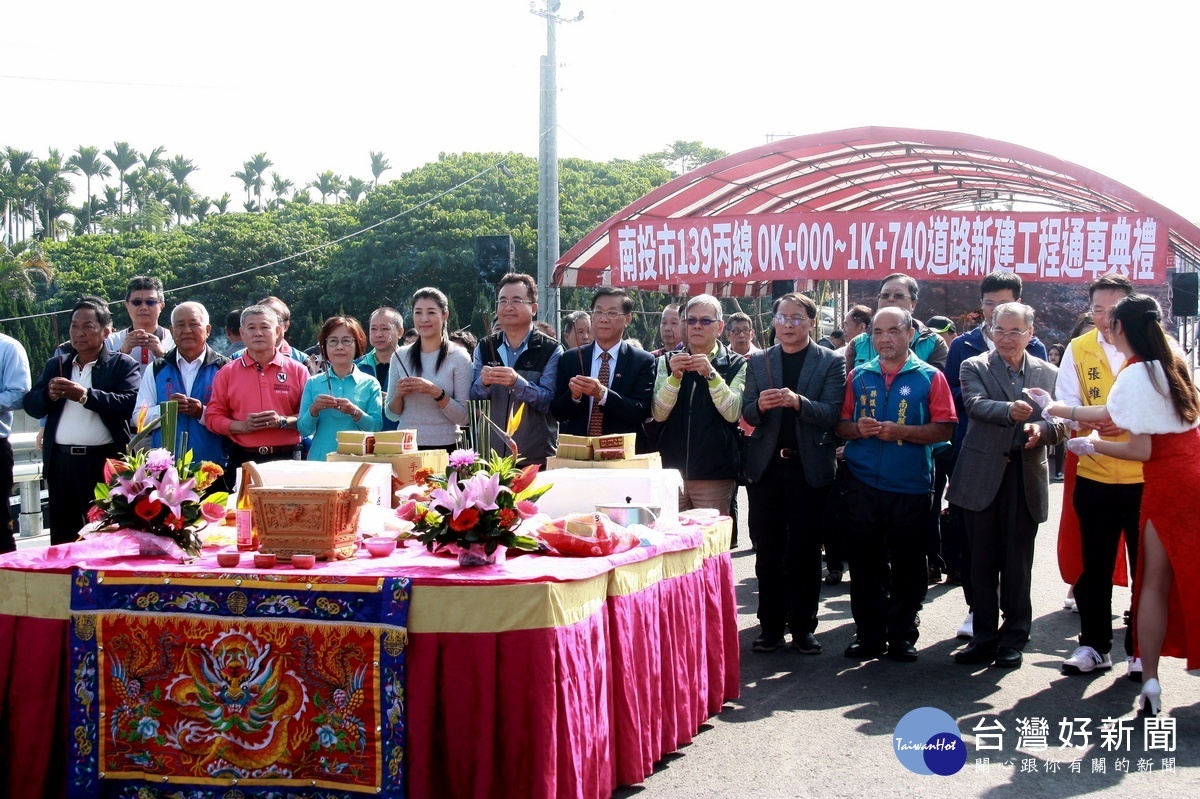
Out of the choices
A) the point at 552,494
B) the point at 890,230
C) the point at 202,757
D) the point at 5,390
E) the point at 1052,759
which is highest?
the point at 890,230

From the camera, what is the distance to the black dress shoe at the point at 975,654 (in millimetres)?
5527

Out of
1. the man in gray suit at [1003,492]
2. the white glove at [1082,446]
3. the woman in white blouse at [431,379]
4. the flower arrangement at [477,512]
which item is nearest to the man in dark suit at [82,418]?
the woman in white blouse at [431,379]

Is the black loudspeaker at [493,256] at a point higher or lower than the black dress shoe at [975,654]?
higher

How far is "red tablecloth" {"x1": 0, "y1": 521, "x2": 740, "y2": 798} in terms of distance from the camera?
3.24 m

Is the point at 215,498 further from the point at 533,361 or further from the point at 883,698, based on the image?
the point at 883,698

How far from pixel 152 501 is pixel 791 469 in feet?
10.3

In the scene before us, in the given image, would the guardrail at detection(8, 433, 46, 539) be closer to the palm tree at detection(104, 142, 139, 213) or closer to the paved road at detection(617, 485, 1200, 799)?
the paved road at detection(617, 485, 1200, 799)

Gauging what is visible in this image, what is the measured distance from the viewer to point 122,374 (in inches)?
253

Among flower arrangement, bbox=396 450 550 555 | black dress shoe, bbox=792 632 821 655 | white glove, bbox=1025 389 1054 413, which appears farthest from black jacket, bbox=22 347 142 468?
white glove, bbox=1025 389 1054 413

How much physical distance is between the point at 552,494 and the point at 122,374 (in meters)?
3.29

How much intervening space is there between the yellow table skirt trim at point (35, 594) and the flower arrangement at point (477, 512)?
1.11 meters

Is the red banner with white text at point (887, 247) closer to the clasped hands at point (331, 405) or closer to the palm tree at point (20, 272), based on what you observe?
the clasped hands at point (331, 405)

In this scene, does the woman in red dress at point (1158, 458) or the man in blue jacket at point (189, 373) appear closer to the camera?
the woman in red dress at point (1158, 458)

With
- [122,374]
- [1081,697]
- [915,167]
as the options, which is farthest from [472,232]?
[1081,697]
